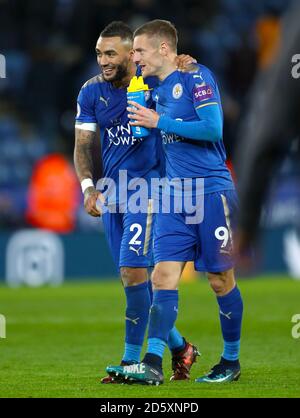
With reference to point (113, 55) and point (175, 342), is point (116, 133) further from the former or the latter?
point (175, 342)

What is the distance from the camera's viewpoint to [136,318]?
19.4 ft

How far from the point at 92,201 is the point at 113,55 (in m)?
0.86

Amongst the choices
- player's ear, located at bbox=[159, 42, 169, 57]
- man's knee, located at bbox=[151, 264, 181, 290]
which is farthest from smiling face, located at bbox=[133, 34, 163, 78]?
man's knee, located at bbox=[151, 264, 181, 290]

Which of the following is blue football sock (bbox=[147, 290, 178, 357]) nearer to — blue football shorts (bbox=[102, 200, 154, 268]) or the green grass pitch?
the green grass pitch

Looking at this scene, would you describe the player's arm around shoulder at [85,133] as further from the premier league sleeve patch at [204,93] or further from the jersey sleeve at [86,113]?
the premier league sleeve patch at [204,93]

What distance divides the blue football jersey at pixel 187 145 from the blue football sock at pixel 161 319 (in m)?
0.62

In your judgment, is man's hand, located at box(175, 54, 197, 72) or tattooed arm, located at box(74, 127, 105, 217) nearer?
man's hand, located at box(175, 54, 197, 72)

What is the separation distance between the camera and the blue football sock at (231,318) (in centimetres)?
550

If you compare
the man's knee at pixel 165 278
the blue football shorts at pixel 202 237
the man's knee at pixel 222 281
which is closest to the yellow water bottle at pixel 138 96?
the blue football shorts at pixel 202 237

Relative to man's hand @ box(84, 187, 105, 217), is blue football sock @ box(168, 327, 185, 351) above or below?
below

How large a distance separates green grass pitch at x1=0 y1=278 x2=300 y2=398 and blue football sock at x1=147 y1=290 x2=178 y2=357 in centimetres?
22

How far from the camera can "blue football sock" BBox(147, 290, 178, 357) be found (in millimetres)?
5285

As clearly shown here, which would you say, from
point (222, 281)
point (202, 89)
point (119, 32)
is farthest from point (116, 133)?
point (222, 281)
